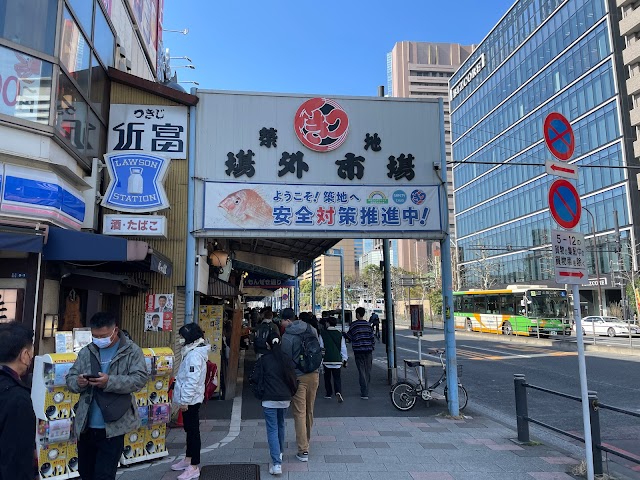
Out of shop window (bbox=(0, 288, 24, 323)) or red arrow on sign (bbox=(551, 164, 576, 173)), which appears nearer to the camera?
red arrow on sign (bbox=(551, 164, 576, 173))

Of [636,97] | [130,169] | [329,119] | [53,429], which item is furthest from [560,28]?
[53,429]

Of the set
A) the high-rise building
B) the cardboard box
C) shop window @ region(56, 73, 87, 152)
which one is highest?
the high-rise building

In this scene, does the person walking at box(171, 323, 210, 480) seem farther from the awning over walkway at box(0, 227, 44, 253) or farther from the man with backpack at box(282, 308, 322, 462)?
the awning over walkway at box(0, 227, 44, 253)

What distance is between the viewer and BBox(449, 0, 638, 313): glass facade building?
137 ft

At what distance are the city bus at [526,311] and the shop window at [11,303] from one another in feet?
85.1

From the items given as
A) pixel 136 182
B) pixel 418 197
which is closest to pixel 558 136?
pixel 418 197

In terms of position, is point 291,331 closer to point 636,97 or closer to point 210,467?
point 210,467

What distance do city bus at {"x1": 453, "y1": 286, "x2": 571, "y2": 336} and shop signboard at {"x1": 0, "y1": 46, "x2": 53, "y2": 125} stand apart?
26153mm

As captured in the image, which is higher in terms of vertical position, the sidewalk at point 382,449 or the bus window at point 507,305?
the bus window at point 507,305

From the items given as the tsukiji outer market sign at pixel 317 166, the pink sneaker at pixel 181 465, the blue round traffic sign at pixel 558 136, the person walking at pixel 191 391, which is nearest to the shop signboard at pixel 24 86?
the tsukiji outer market sign at pixel 317 166

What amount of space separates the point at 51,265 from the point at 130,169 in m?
1.87

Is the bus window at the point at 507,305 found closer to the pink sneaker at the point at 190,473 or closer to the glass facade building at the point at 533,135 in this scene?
the glass facade building at the point at 533,135

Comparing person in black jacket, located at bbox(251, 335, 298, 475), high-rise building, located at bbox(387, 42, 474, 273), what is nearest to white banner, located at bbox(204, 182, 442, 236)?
person in black jacket, located at bbox(251, 335, 298, 475)

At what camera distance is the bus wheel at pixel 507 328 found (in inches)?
1120
